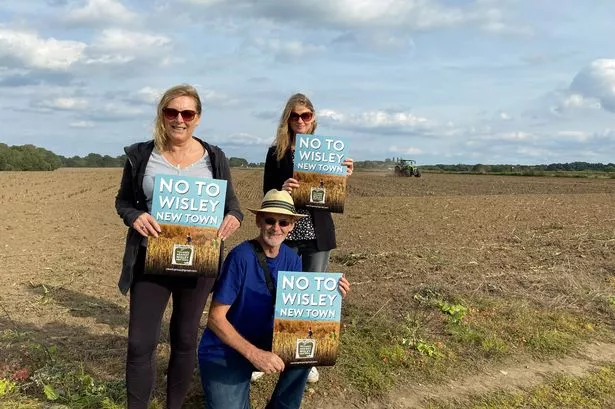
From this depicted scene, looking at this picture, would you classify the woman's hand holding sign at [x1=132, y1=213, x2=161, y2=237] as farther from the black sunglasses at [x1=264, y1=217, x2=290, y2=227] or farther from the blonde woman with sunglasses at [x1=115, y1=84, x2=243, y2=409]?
the black sunglasses at [x1=264, y1=217, x2=290, y2=227]

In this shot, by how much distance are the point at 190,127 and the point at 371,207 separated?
15.6m

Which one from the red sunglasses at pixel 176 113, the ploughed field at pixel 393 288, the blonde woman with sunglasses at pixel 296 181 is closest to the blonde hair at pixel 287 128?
the blonde woman with sunglasses at pixel 296 181

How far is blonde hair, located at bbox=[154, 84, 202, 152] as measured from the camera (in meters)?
3.11

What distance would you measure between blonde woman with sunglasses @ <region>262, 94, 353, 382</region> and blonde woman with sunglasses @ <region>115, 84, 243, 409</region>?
0.67 metres

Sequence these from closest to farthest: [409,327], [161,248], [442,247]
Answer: [161,248]
[409,327]
[442,247]

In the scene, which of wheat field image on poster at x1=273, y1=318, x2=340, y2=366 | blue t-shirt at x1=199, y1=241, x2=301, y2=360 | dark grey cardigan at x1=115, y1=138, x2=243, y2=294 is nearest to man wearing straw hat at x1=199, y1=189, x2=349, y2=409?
blue t-shirt at x1=199, y1=241, x2=301, y2=360

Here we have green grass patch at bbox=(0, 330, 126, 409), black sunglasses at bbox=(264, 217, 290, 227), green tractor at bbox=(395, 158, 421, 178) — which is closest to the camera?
black sunglasses at bbox=(264, 217, 290, 227)

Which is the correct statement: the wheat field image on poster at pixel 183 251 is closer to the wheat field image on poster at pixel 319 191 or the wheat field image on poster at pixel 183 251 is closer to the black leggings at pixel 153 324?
the black leggings at pixel 153 324

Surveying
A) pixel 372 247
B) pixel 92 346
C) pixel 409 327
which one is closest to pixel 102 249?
pixel 372 247

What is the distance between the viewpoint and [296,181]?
12.4 feet

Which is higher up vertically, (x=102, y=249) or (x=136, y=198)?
(x=136, y=198)

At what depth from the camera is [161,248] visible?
306 centimetres

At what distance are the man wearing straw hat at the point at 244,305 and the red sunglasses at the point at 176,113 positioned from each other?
62 cm

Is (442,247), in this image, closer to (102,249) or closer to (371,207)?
(102,249)
